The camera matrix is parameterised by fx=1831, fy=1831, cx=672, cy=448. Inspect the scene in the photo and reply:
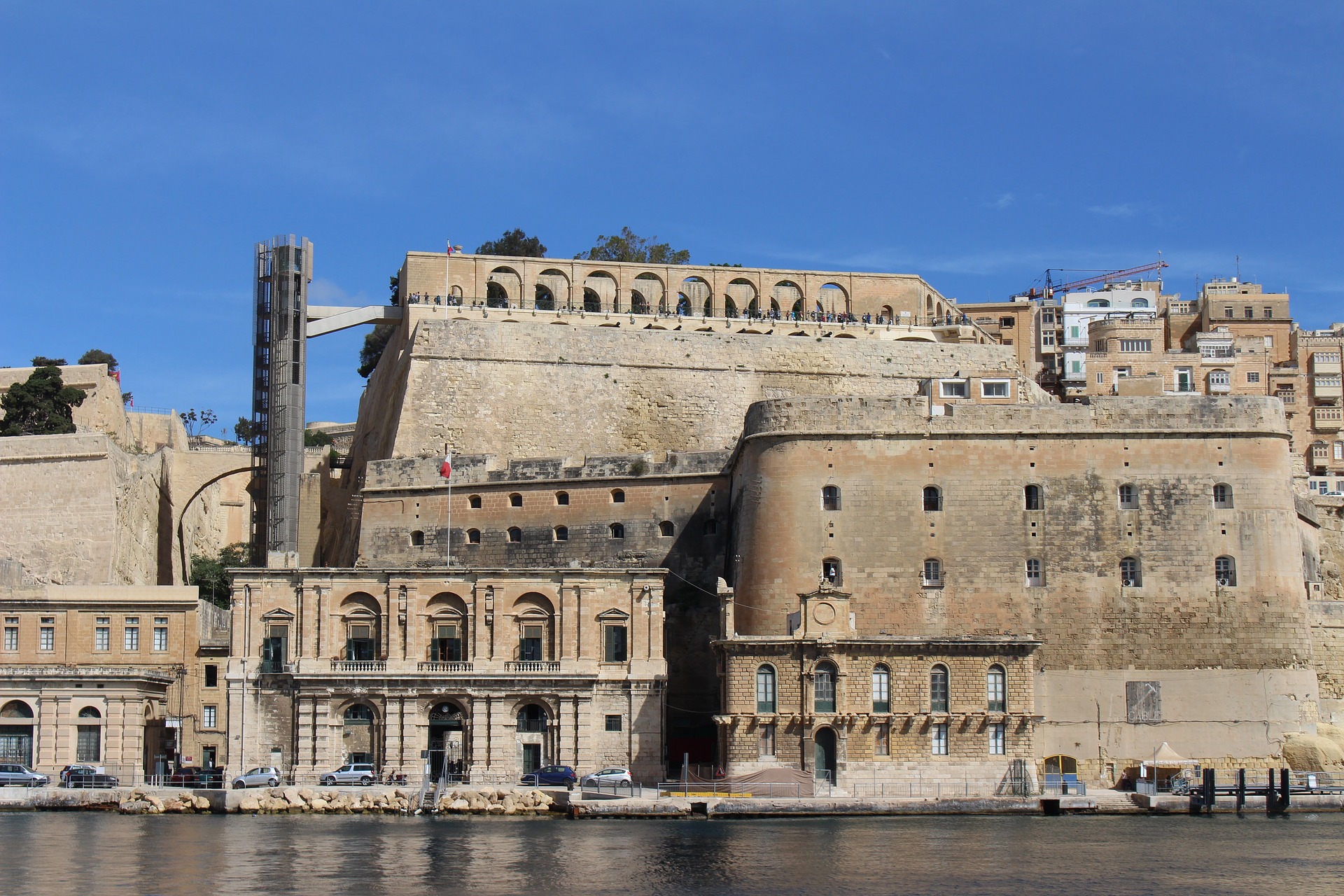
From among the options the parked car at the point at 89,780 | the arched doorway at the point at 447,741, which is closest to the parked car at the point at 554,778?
the arched doorway at the point at 447,741

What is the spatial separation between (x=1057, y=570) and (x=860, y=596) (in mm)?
5003

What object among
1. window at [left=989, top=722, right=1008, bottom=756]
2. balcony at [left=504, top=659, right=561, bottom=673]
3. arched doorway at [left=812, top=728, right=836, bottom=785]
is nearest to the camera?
arched doorway at [left=812, top=728, right=836, bottom=785]

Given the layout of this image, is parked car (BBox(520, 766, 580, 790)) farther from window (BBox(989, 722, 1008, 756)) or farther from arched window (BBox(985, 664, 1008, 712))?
arched window (BBox(985, 664, 1008, 712))

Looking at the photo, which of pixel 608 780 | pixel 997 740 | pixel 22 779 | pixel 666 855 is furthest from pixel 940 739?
pixel 22 779

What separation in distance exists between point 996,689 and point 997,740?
120 cm

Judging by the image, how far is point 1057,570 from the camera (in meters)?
46.3

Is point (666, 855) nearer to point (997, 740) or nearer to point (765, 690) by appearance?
point (765, 690)

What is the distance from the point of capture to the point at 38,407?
68312 mm

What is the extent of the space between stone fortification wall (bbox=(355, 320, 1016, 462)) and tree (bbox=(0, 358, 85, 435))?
1286 cm

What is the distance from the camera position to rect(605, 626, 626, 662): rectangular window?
46.3 metres

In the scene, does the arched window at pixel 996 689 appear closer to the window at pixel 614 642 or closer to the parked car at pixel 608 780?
the parked car at pixel 608 780

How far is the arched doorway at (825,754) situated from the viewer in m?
43.0

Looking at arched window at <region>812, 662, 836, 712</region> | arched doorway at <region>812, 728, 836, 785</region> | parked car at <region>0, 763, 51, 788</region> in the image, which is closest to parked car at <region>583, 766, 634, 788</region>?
arched doorway at <region>812, 728, 836, 785</region>

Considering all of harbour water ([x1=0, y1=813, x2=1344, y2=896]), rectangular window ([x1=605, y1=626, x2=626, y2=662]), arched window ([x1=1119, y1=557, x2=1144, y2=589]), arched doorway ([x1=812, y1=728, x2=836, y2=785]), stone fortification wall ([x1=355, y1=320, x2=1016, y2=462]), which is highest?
stone fortification wall ([x1=355, y1=320, x2=1016, y2=462])
